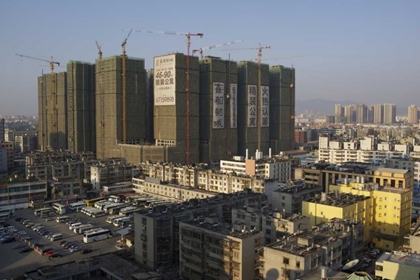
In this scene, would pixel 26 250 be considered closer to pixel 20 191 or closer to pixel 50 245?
pixel 50 245

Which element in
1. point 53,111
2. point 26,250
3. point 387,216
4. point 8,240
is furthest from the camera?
point 53,111

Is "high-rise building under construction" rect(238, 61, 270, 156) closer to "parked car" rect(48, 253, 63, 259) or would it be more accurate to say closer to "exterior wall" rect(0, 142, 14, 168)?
"exterior wall" rect(0, 142, 14, 168)

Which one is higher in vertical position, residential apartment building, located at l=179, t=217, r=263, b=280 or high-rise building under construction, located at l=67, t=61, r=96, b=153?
high-rise building under construction, located at l=67, t=61, r=96, b=153

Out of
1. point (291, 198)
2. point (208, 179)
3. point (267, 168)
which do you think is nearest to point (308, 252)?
point (291, 198)

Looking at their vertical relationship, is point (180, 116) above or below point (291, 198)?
above

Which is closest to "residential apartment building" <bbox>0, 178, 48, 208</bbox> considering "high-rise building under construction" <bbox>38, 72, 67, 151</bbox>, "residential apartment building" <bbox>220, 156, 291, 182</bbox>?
"residential apartment building" <bbox>220, 156, 291, 182</bbox>

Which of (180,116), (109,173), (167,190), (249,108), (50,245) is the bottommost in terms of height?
(50,245)

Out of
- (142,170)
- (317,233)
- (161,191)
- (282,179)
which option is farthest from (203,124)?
(317,233)
